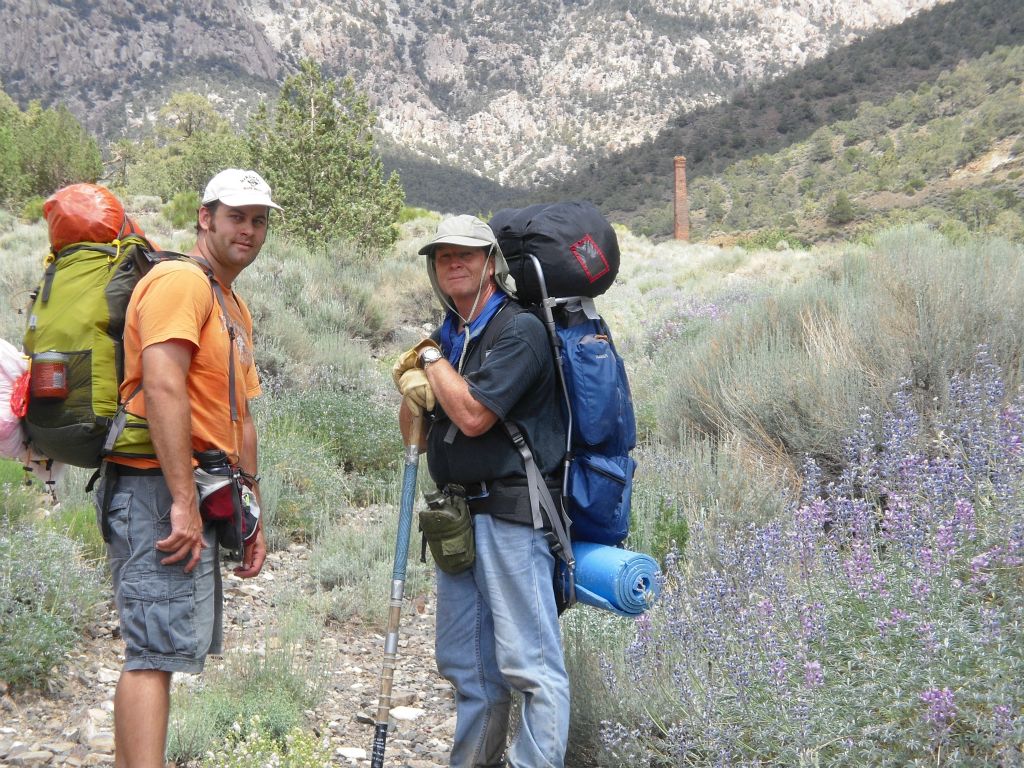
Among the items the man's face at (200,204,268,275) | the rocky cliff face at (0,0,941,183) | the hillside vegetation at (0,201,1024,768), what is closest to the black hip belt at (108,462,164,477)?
the man's face at (200,204,268,275)

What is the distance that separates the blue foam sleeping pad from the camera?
277cm

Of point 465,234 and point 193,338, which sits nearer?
point 193,338

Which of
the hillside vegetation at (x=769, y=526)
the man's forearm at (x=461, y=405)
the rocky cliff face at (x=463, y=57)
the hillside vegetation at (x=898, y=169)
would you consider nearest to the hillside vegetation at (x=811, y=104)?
the hillside vegetation at (x=898, y=169)

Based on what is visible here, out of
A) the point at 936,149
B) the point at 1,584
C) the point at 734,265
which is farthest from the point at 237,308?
the point at 936,149

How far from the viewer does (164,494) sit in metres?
2.66

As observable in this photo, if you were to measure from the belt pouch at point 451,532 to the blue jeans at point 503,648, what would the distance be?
0.13ft

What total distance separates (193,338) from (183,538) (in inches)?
A: 23.2

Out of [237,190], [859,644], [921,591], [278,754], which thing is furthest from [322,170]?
[921,591]

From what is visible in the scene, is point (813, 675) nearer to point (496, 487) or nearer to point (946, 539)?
point (946, 539)

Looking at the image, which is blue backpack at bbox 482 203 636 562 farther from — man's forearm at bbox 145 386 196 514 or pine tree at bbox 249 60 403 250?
pine tree at bbox 249 60 403 250

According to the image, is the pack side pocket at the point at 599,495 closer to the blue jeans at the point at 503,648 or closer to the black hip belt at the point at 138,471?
the blue jeans at the point at 503,648

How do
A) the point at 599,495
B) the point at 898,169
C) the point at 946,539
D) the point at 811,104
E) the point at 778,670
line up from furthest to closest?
the point at 811,104 → the point at 898,169 → the point at 599,495 → the point at 946,539 → the point at 778,670

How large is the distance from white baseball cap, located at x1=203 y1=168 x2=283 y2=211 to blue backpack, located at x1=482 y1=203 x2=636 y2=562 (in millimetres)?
820

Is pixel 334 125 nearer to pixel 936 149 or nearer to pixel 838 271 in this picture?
pixel 838 271
